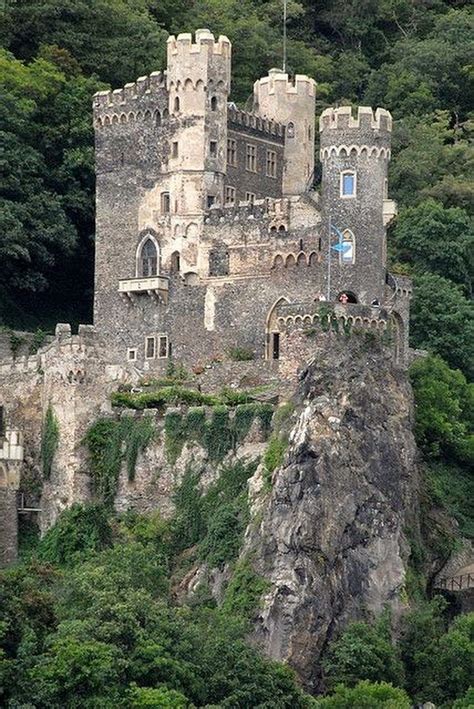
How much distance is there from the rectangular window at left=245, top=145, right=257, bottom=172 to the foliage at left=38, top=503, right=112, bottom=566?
15.2m

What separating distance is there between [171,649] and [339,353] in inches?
511

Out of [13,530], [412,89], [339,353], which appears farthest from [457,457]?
[412,89]

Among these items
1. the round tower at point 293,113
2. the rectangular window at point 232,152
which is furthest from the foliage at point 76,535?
the round tower at point 293,113

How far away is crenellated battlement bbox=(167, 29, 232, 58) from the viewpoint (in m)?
107

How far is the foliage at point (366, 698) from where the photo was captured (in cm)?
9231

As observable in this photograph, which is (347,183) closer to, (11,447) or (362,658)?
(11,447)

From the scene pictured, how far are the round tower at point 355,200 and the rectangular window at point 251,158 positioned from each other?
5.20 meters

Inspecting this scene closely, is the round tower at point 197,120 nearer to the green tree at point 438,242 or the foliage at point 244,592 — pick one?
the green tree at point 438,242

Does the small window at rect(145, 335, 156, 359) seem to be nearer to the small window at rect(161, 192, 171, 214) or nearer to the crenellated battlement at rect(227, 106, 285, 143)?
the small window at rect(161, 192, 171, 214)

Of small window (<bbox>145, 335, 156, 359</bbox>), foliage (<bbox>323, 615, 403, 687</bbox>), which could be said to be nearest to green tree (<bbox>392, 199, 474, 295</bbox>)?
small window (<bbox>145, 335, 156, 359</bbox>)

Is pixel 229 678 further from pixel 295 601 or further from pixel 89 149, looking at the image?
pixel 89 149

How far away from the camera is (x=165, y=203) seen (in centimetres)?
10738

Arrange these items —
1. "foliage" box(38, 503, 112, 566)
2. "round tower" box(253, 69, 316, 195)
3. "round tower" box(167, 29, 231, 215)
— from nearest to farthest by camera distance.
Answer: "foliage" box(38, 503, 112, 566)
"round tower" box(167, 29, 231, 215)
"round tower" box(253, 69, 316, 195)

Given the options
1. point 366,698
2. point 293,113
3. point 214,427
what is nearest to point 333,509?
point 214,427
